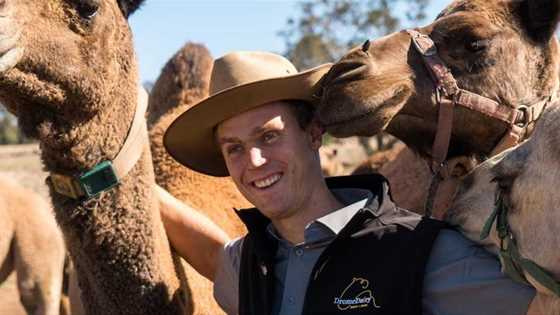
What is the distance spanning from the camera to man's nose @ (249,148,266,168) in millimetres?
3184

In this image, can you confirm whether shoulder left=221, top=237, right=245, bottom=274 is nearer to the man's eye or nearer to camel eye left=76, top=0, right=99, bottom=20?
the man's eye

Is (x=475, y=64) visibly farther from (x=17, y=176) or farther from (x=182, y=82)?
(x=17, y=176)

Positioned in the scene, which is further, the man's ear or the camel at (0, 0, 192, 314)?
the man's ear

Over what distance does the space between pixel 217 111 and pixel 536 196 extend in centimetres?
148

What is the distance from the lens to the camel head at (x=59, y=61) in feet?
9.84

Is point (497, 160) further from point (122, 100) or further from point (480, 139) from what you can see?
point (122, 100)

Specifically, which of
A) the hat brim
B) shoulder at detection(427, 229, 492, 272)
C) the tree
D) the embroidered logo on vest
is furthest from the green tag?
the tree

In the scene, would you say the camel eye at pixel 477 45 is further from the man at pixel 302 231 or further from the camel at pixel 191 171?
the camel at pixel 191 171

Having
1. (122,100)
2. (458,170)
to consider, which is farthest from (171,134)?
(458,170)

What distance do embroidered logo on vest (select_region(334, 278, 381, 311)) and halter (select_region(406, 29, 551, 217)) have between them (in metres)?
1.20

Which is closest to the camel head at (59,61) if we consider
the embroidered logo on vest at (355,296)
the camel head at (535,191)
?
the embroidered logo on vest at (355,296)

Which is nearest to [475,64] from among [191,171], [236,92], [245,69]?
[245,69]

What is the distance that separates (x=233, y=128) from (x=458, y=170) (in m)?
1.39

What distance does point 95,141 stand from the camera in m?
3.42
